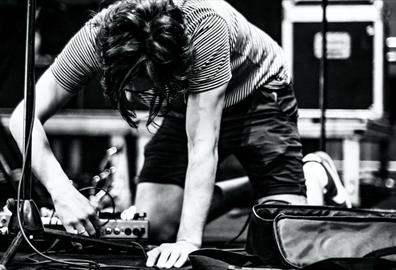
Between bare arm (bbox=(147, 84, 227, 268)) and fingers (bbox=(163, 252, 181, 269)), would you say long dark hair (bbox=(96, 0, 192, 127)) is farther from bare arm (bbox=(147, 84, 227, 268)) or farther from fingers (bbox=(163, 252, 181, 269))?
fingers (bbox=(163, 252, 181, 269))

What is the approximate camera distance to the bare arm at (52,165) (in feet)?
5.55

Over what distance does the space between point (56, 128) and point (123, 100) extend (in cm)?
279

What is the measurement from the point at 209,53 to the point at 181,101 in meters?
0.41

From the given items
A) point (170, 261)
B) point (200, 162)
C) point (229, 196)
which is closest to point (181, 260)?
point (170, 261)

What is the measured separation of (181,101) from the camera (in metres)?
2.11

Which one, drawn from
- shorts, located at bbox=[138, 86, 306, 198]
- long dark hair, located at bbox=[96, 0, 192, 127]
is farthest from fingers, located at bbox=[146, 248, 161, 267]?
shorts, located at bbox=[138, 86, 306, 198]

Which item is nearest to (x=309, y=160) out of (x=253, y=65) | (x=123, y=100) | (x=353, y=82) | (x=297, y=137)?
(x=297, y=137)

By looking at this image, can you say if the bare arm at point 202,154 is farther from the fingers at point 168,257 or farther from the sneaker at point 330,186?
the sneaker at point 330,186

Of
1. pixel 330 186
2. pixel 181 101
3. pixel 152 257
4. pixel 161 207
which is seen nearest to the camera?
pixel 152 257

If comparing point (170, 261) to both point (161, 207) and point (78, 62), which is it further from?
point (161, 207)

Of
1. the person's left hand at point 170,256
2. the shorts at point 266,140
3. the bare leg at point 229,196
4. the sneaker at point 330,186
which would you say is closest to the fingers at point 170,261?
the person's left hand at point 170,256

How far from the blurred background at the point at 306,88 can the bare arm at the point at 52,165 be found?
2.27m

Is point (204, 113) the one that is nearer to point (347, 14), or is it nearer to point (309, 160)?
point (309, 160)

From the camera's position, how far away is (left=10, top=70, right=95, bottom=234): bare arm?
1690 millimetres
